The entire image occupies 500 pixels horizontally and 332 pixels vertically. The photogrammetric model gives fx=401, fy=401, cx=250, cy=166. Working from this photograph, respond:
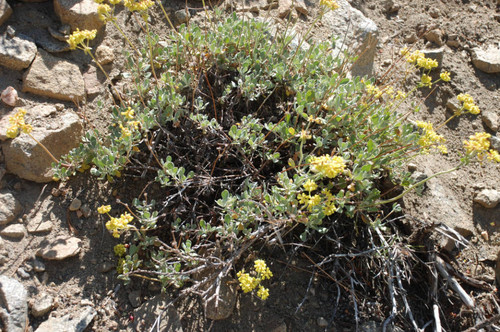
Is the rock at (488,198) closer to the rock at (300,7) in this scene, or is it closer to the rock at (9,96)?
the rock at (300,7)

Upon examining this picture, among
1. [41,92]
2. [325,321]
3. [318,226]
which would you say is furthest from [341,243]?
[41,92]

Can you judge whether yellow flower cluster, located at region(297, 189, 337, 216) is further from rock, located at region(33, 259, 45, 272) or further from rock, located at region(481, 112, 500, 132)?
rock, located at region(481, 112, 500, 132)

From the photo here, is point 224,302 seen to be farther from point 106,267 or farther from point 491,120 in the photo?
point 491,120

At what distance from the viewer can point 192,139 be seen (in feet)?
10.3

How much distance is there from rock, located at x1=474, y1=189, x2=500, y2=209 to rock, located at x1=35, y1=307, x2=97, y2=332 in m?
3.27

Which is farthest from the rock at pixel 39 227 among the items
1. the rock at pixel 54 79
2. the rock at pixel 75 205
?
the rock at pixel 54 79

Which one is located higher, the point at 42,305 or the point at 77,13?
the point at 77,13

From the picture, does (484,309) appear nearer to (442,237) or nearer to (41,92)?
(442,237)

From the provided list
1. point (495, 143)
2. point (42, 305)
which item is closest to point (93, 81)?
point (42, 305)

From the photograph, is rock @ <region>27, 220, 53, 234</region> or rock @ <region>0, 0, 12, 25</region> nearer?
rock @ <region>27, 220, 53, 234</region>

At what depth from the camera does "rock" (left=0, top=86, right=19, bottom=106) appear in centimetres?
297

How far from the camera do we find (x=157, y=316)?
2.66m

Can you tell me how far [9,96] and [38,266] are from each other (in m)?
1.28

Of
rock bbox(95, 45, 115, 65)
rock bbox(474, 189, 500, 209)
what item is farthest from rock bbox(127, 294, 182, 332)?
rock bbox(474, 189, 500, 209)
